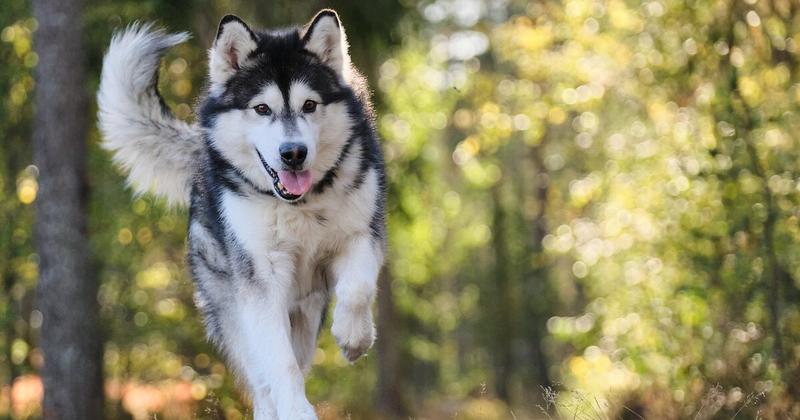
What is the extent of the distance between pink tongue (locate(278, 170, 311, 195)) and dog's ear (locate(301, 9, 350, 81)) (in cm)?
63

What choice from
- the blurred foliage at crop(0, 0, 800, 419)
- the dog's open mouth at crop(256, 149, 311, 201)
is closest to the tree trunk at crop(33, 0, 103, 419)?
the blurred foliage at crop(0, 0, 800, 419)

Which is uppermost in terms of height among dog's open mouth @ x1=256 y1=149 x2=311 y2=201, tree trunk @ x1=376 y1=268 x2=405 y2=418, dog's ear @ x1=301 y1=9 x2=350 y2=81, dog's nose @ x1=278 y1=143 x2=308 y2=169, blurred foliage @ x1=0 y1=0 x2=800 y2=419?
dog's ear @ x1=301 y1=9 x2=350 y2=81

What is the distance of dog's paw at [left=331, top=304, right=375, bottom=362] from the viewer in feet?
16.3

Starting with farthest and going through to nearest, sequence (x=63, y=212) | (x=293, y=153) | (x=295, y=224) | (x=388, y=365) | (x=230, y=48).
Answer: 1. (x=388, y=365)
2. (x=63, y=212)
3. (x=230, y=48)
4. (x=295, y=224)
5. (x=293, y=153)

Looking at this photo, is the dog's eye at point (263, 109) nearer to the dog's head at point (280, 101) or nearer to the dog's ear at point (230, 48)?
the dog's head at point (280, 101)

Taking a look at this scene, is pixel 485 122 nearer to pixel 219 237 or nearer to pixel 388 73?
pixel 388 73

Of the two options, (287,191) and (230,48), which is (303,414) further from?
(230,48)

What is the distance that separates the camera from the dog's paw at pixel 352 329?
196 inches

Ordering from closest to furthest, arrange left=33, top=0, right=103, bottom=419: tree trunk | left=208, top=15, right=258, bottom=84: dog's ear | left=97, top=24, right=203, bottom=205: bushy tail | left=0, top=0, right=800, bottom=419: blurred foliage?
left=208, top=15, right=258, bottom=84: dog's ear → left=97, top=24, right=203, bottom=205: bushy tail → left=0, top=0, right=800, bottom=419: blurred foliage → left=33, top=0, right=103, bottom=419: tree trunk

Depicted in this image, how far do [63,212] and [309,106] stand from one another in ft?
18.9

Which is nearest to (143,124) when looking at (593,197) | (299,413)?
(299,413)

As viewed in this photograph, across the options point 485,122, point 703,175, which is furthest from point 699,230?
point 485,122

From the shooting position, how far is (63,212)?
10.0 metres

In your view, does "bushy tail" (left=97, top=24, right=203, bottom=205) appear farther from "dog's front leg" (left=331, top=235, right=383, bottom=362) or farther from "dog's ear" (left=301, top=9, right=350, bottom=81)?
"dog's front leg" (left=331, top=235, right=383, bottom=362)
